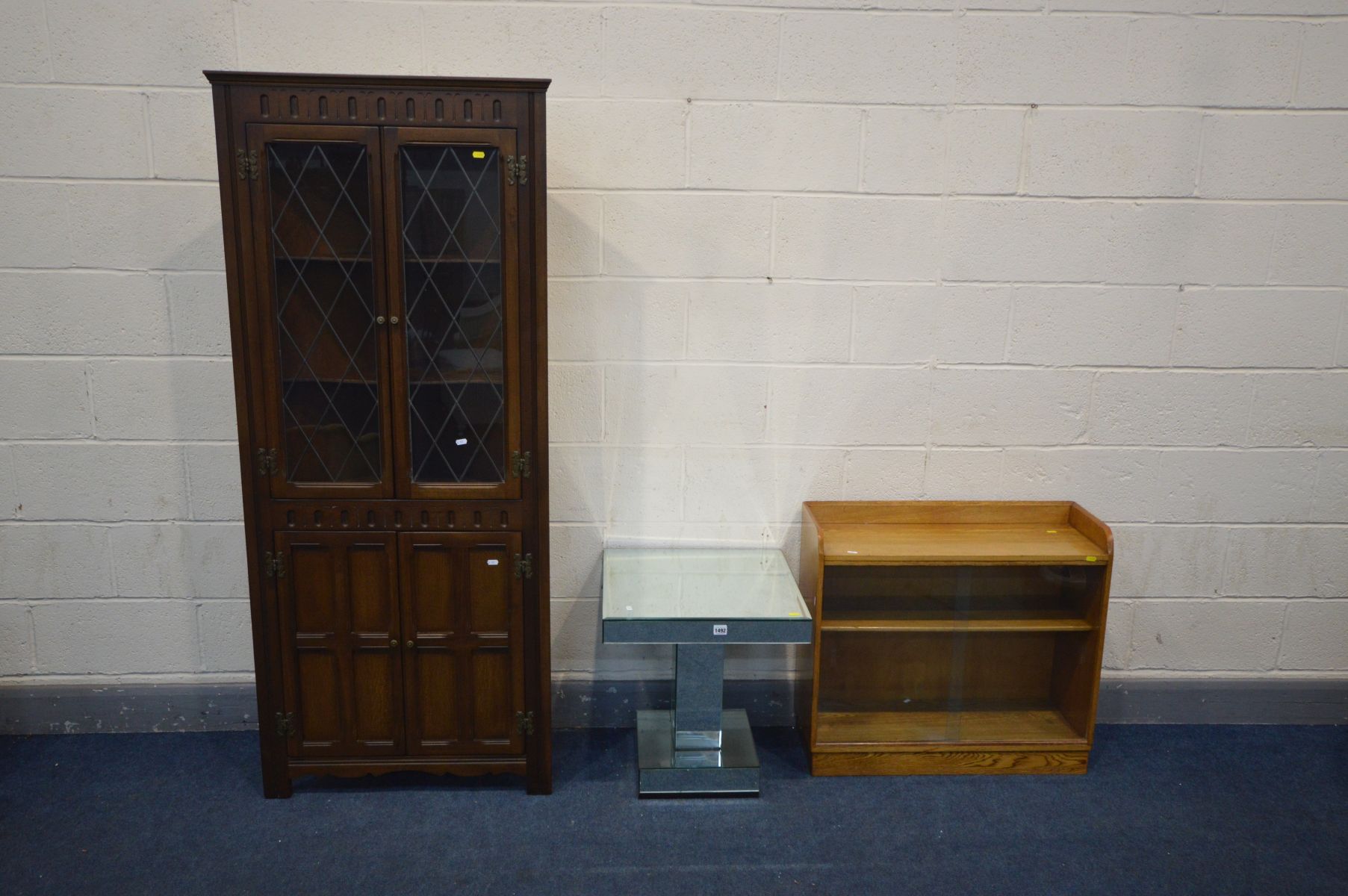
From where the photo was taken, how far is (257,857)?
256 centimetres

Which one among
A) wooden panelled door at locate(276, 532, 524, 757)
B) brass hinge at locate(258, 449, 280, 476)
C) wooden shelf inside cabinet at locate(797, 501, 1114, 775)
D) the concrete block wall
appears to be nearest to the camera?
brass hinge at locate(258, 449, 280, 476)

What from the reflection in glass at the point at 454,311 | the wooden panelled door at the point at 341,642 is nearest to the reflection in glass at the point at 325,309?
the reflection in glass at the point at 454,311

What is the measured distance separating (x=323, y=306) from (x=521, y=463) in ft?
2.15

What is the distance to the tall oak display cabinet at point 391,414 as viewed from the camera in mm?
2447

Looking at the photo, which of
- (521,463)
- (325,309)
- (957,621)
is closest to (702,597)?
(521,463)

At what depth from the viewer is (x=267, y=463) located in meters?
2.59

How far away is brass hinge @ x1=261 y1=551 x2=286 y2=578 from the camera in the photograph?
8.73 ft

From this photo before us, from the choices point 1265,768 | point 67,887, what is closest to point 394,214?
point 67,887

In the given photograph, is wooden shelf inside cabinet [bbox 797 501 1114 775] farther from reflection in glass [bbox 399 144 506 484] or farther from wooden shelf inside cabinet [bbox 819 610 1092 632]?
A: reflection in glass [bbox 399 144 506 484]

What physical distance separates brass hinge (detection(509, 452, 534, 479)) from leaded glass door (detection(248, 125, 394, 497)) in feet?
1.06

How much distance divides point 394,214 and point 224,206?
411 mm

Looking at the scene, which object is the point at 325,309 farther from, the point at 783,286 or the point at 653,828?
the point at 653,828

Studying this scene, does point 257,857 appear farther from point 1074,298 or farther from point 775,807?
point 1074,298

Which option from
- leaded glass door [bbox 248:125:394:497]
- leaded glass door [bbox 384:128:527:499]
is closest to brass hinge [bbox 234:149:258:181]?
leaded glass door [bbox 248:125:394:497]
